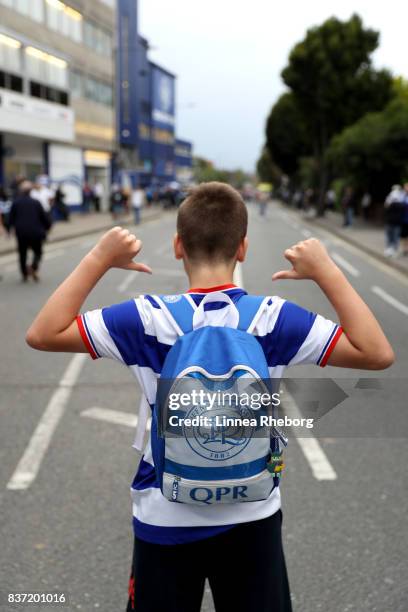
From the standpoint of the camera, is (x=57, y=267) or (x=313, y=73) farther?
(x=313, y=73)

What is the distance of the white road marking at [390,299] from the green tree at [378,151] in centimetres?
1862

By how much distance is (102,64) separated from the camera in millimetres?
40875

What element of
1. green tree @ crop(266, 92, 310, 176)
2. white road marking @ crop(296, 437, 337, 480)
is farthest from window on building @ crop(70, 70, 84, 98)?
white road marking @ crop(296, 437, 337, 480)

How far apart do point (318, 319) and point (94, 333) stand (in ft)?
2.01

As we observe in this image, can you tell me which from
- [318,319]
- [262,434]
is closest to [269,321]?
[318,319]

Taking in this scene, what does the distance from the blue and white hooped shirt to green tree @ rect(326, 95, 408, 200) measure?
29268 millimetres

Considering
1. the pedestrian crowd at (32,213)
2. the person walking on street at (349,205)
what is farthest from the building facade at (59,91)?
the person walking on street at (349,205)

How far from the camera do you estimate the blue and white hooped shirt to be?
166 centimetres

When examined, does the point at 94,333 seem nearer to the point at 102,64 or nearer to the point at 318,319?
the point at 318,319

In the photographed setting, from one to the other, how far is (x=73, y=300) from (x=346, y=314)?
0.75m

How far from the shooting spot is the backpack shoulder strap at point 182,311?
64.2 inches

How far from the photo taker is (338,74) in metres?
38.1

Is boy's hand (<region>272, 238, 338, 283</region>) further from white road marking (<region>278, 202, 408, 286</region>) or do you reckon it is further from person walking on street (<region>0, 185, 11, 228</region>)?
person walking on street (<region>0, 185, 11, 228</region>)

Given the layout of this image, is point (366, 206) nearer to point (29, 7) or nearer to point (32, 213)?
point (29, 7)
